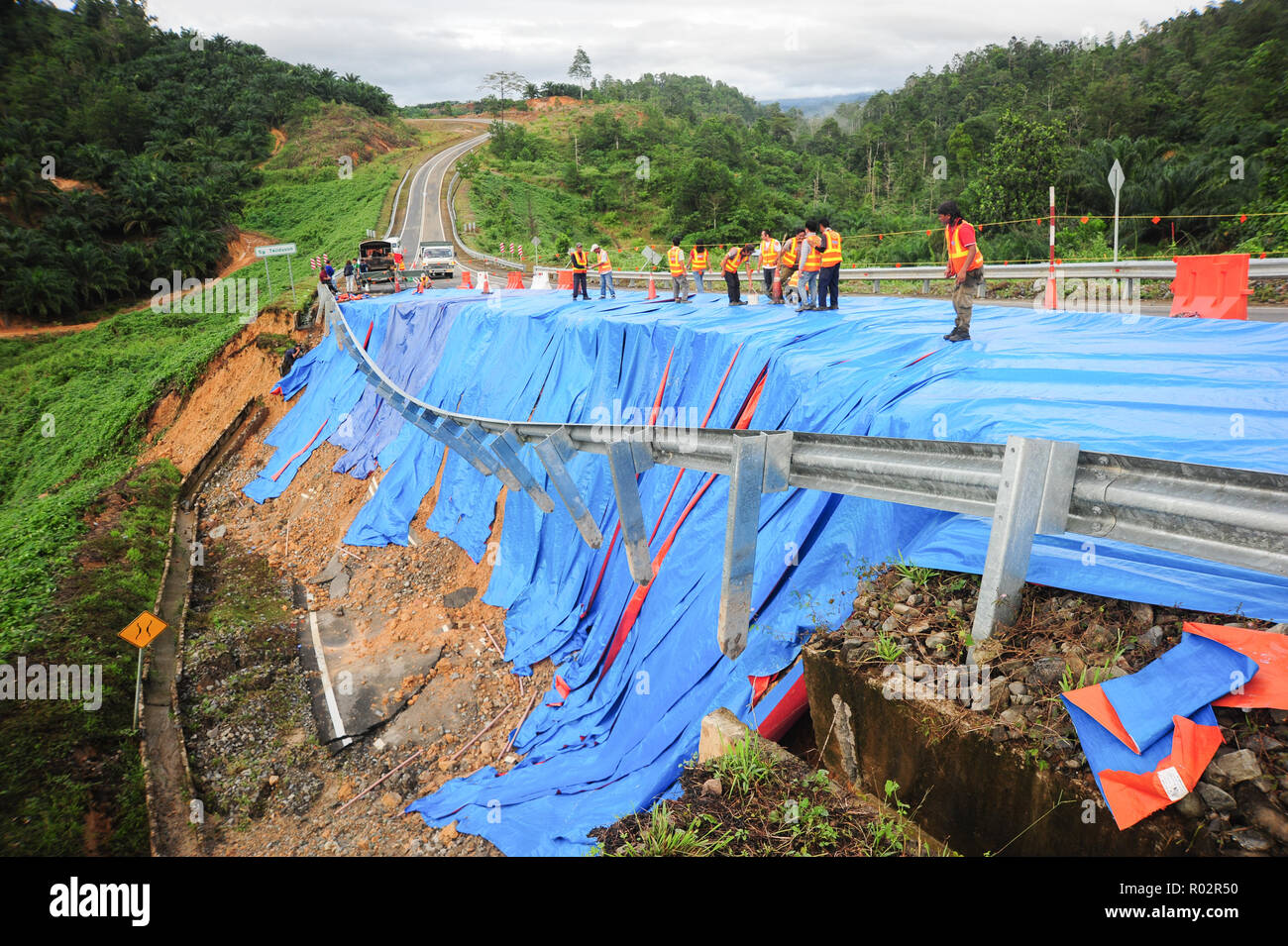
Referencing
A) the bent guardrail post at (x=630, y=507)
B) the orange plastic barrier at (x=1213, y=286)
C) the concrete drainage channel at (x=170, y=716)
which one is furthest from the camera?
the orange plastic barrier at (x=1213, y=286)

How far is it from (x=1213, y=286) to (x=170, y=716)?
1595 cm

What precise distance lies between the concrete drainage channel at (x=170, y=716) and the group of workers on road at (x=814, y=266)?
33.0ft

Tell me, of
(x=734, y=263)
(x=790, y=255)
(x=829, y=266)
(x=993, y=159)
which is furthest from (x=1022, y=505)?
(x=993, y=159)

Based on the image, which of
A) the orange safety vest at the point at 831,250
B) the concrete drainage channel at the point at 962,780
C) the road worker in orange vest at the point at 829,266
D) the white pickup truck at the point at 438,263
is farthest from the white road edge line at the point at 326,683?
the white pickup truck at the point at 438,263

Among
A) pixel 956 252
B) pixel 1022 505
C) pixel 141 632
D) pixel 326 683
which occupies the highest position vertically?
pixel 956 252

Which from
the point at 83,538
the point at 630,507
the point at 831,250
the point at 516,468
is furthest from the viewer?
the point at 83,538

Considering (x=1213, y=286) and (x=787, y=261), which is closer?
(x=1213, y=286)

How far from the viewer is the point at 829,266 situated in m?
10.8

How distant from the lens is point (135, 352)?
26656mm

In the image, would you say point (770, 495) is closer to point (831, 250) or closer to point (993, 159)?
point (831, 250)

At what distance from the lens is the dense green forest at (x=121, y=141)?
34688 millimetres

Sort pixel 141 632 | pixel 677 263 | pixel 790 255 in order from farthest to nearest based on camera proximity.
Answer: pixel 677 263 → pixel 790 255 → pixel 141 632

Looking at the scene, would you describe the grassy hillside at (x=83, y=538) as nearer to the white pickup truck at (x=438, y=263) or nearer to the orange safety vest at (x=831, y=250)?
the white pickup truck at (x=438, y=263)
